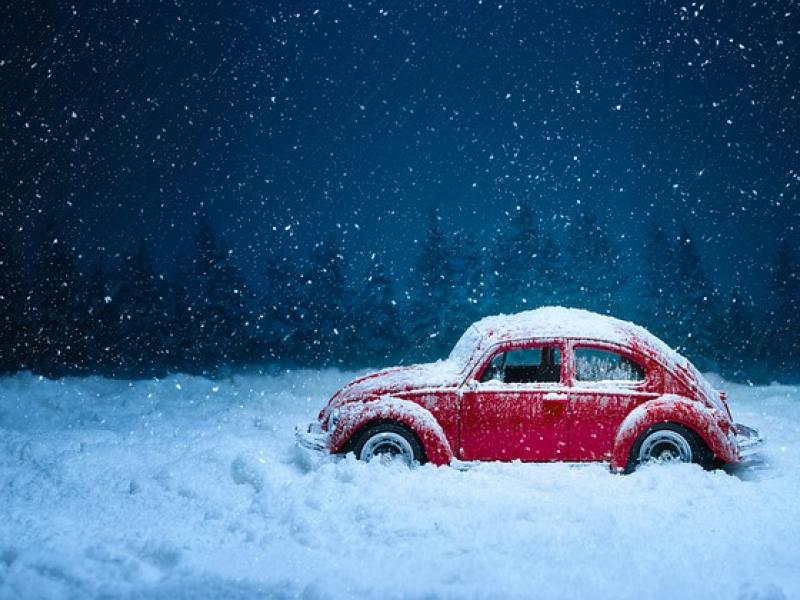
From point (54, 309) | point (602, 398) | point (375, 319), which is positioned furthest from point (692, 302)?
point (54, 309)

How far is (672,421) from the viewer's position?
20.1 feet

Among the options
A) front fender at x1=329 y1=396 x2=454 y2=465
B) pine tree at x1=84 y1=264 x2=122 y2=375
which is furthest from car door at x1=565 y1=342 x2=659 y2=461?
pine tree at x1=84 y1=264 x2=122 y2=375

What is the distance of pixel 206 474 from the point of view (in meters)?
6.19

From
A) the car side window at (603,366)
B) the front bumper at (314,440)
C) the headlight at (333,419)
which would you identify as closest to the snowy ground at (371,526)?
the front bumper at (314,440)

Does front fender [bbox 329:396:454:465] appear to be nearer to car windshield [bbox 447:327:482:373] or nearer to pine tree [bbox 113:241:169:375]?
car windshield [bbox 447:327:482:373]

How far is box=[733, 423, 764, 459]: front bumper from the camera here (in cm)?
626

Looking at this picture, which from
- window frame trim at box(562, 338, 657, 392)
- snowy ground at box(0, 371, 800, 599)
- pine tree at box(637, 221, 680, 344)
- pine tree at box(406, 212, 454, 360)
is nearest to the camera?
snowy ground at box(0, 371, 800, 599)

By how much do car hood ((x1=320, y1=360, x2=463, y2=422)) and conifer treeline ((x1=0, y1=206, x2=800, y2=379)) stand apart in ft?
87.3

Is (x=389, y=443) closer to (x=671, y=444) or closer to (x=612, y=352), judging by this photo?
(x=612, y=352)

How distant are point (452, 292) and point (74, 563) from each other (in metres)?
32.7

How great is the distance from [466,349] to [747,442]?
3.03m

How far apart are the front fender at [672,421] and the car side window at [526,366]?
867 mm

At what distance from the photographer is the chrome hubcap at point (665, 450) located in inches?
→ 243

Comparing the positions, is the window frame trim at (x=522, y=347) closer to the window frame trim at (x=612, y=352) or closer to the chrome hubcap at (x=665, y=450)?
the window frame trim at (x=612, y=352)
